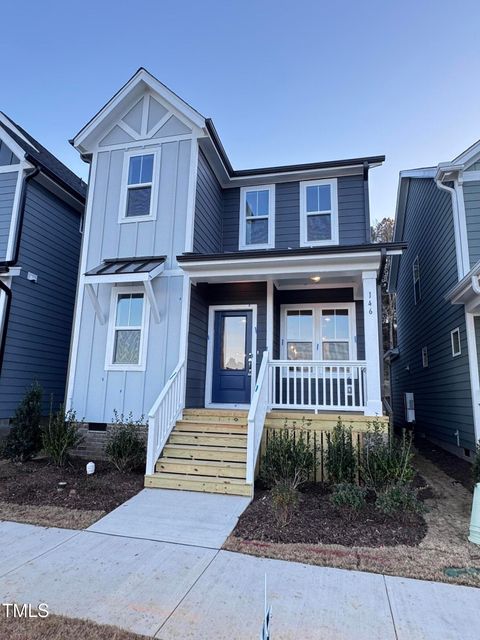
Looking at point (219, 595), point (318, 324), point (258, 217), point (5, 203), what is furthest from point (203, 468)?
point (5, 203)

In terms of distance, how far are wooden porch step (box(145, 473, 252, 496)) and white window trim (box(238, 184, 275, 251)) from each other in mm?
Result: 5347

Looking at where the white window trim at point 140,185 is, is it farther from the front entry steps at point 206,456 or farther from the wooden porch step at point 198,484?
the wooden porch step at point 198,484

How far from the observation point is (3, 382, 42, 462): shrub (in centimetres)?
687

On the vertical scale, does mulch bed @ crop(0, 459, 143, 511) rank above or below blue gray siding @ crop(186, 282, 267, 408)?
below

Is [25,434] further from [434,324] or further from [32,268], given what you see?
[434,324]

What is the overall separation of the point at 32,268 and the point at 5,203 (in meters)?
1.62

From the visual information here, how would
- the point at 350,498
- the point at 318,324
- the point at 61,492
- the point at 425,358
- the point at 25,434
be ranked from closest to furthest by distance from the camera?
1. the point at 350,498
2. the point at 61,492
3. the point at 25,434
4. the point at 318,324
5. the point at 425,358

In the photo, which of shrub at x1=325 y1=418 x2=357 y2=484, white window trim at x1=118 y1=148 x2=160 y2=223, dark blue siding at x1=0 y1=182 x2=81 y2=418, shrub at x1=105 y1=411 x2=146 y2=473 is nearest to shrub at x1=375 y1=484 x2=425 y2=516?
shrub at x1=325 y1=418 x2=357 y2=484

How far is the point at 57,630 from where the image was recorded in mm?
2438

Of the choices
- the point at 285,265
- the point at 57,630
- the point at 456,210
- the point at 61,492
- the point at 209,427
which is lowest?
the point at 57,630

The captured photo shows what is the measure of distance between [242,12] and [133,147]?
5307 millimetres

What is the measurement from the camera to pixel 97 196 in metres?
8.43

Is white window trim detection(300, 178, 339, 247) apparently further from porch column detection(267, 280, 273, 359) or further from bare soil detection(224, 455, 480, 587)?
bare soil detection(224, 455, 480, 587)

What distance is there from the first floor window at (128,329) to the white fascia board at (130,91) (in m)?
3.71
